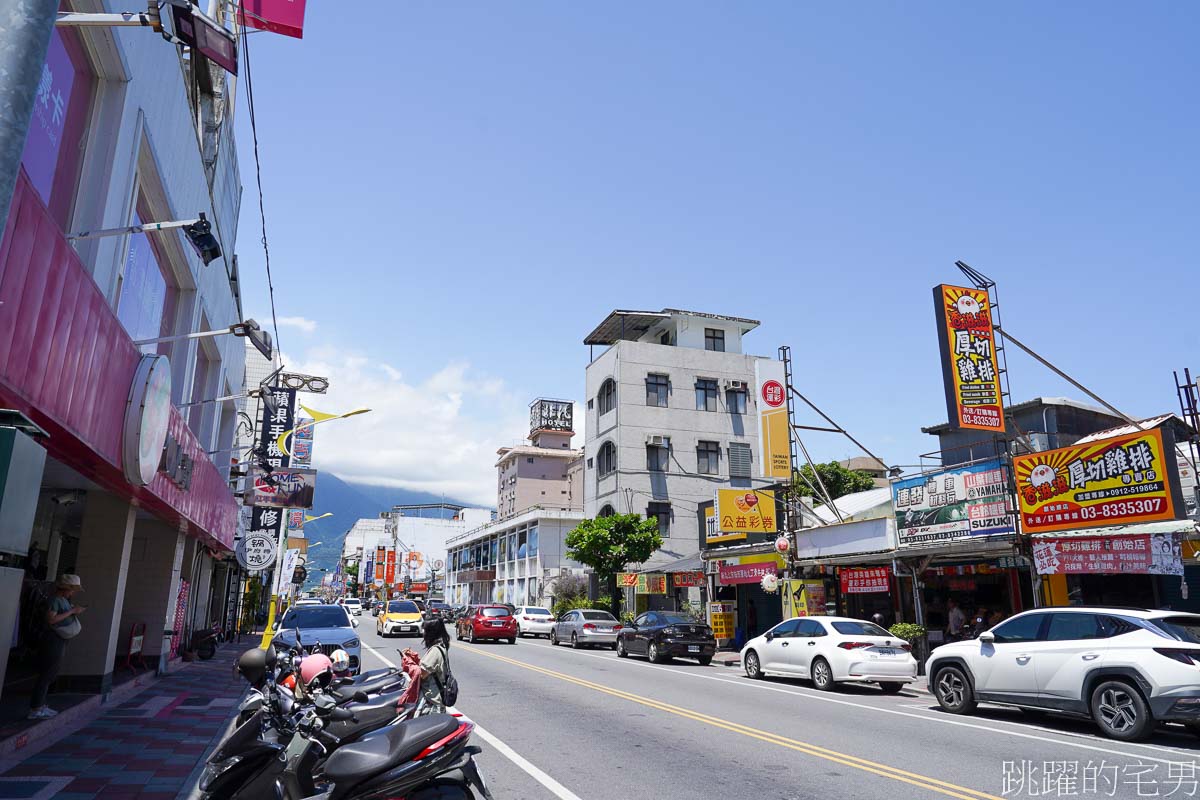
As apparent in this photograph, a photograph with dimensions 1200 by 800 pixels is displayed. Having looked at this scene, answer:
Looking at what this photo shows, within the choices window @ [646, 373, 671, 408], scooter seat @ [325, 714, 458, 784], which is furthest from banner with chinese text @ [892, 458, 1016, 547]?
window @ [646, 373, 671, 408]

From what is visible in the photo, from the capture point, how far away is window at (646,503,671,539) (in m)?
45.0

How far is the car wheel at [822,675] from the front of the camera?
15555 mm

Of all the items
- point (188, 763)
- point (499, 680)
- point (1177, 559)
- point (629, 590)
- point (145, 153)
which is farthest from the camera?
point (629, 590)

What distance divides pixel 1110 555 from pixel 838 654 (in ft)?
17.4

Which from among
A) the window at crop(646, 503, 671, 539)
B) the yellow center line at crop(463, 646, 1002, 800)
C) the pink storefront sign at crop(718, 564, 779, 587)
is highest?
the window at crop(646, 503, 671, 539)

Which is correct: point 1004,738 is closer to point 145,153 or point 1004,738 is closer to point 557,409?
point 145,153

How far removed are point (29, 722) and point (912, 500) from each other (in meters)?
17.6

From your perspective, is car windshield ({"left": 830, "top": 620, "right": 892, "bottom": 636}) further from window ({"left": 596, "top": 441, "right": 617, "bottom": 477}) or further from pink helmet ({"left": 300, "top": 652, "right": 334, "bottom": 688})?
window ({"left": 596, "top": 441, "right": 617, "bottom": 477})

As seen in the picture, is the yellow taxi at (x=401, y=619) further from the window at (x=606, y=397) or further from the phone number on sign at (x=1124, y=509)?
the phone number on sign at (x=1124, y=509)

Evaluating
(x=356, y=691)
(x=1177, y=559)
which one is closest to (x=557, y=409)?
(x=1177, y=559)

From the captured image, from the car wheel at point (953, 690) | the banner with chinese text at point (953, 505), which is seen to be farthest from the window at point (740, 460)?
the car wheel at point (953, 690)

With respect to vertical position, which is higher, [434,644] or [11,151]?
[11,151]

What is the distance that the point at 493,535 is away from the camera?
6988 centimetres

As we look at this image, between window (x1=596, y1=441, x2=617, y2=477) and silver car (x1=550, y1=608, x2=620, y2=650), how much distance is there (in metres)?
15.2
